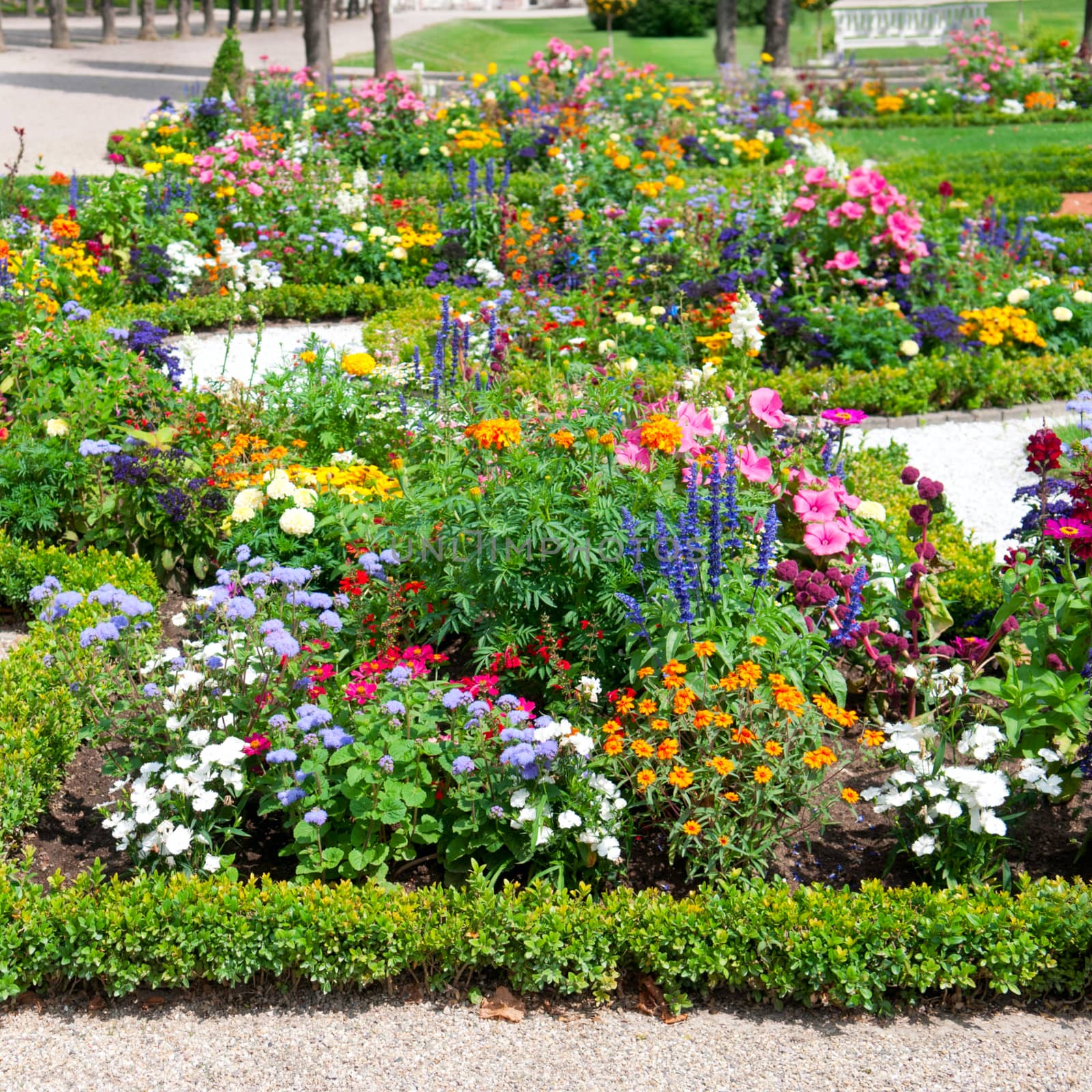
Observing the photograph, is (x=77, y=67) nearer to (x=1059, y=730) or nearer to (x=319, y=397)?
(x=319, y=397)

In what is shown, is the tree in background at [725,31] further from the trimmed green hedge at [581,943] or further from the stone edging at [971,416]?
the trimmed green hedge at [581,943]

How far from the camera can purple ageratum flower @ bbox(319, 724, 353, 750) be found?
3.61 meters

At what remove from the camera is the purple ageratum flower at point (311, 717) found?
3662 millimetres

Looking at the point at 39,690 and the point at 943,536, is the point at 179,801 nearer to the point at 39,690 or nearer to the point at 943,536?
the point at 39,690

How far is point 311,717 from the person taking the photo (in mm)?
3674

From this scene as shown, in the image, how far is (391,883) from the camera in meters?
3.74

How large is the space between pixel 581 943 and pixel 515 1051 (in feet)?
1.08

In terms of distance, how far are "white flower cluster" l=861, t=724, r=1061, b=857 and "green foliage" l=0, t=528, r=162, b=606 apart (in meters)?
3.11

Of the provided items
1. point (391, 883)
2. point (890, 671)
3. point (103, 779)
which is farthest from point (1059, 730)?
point (103, 779)

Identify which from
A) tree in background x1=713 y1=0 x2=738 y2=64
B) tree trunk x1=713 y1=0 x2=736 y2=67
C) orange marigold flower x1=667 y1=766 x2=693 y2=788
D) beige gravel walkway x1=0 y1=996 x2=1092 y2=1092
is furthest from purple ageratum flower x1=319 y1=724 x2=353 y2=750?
tree in background x1=713 y1=0 x2=738 y2=64

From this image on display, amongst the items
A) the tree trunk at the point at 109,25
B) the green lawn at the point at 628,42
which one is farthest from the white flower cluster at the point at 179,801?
the tree trunk at the point at 109,25

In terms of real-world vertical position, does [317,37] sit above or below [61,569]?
above

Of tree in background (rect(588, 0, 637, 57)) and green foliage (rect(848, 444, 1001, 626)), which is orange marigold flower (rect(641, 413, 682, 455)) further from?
tree in background (rect(588, 0, 637, 57))

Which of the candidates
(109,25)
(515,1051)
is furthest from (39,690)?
(109,25)
